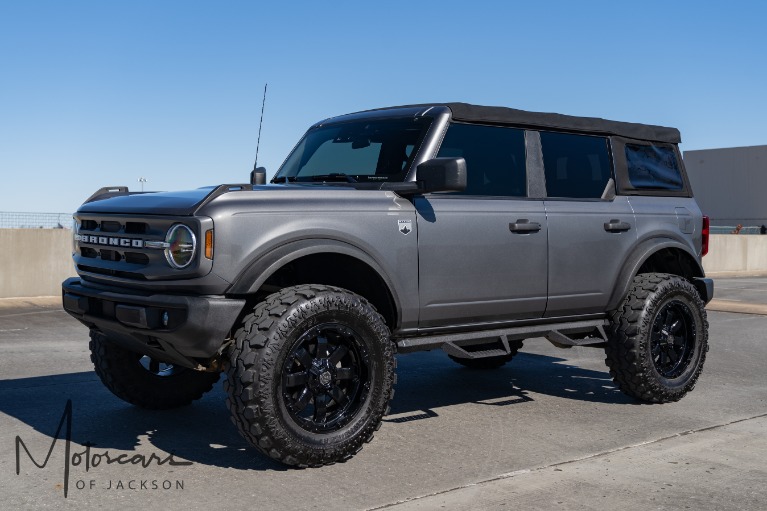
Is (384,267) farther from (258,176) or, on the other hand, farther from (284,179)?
(258,176)

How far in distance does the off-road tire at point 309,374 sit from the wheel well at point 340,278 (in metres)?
0.28

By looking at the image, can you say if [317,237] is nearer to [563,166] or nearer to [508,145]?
[508,145]

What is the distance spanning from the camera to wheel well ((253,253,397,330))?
5.54 m

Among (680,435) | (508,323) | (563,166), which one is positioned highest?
(563,166)

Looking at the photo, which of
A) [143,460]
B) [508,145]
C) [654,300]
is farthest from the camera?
[654,300]

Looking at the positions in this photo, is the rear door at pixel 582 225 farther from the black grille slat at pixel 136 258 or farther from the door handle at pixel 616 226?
the black grille slat at pixel 136 258

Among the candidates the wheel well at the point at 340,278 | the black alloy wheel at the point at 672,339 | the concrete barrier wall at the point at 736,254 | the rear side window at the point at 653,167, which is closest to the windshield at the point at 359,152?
the wheel well at the point at 340,278

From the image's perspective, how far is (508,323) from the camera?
627 centimetres

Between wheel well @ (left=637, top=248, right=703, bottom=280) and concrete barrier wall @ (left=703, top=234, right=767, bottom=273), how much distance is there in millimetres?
21623

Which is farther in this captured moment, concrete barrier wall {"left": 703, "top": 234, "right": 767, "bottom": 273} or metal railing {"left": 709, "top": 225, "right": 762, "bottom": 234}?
metal railing {"left": 709, "top": 225, "right": 762, "bottom": 234}

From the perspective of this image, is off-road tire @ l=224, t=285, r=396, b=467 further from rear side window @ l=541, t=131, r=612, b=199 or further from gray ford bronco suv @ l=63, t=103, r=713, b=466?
rear side window @ l=541, t=131, r=612, b=199

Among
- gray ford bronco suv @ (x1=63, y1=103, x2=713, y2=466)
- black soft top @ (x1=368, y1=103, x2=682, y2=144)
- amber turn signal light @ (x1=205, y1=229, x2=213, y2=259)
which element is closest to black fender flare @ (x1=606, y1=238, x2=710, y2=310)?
gray ford bronco suv @ (x1=63, y1=103, x2=713, y2=466)

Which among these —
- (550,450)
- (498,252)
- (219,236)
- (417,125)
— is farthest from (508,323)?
(219,236)

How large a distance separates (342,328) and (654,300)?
2.88 m
